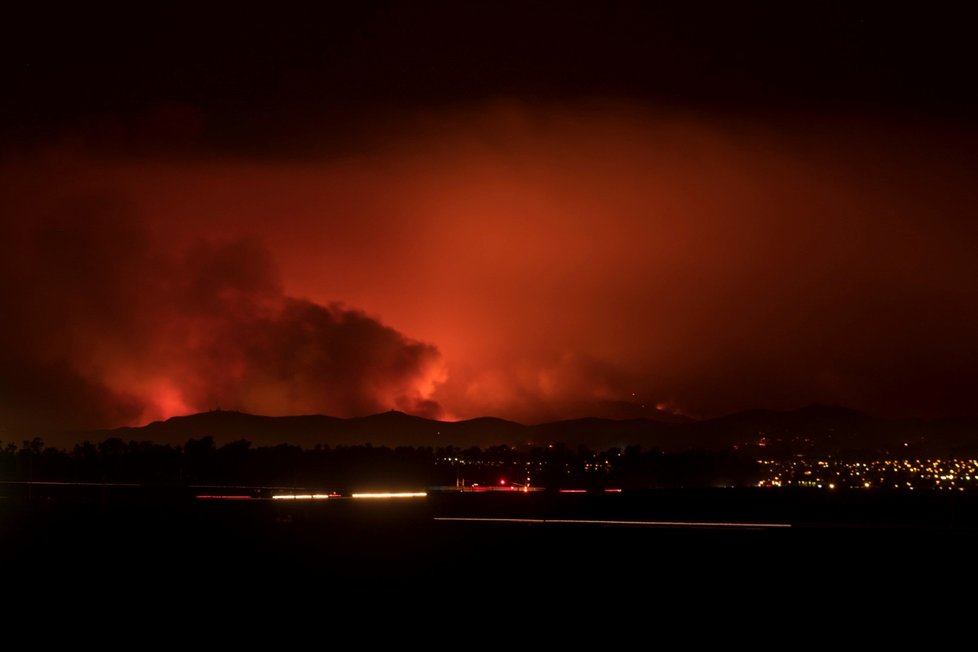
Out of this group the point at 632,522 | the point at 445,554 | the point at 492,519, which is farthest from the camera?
the point at 632,522

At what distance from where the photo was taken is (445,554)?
109ft

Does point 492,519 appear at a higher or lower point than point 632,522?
higher

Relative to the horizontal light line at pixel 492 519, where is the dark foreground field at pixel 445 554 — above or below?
below

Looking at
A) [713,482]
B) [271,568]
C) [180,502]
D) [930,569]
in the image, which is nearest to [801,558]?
[930,569]

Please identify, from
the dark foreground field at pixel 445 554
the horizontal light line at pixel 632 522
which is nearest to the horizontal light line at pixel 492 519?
the horizontal light line at pixel 632 522

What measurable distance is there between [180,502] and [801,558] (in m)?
42.4

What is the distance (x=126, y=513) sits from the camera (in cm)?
5466

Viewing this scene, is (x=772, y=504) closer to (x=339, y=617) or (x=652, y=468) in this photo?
(x=339, y=617)

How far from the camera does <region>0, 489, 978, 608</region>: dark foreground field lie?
81.6ft

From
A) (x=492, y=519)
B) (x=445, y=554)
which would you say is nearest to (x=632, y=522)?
(x=492, y=519)

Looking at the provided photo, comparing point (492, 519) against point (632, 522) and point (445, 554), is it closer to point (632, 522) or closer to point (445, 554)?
point (632, 522)

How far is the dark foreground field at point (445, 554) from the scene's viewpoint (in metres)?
24.9

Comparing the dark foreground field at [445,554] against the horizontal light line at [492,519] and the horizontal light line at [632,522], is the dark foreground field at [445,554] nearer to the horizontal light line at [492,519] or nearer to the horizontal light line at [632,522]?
the horizontal light line at [492,519]

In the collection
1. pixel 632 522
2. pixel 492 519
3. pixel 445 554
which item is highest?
pixel 492 519
